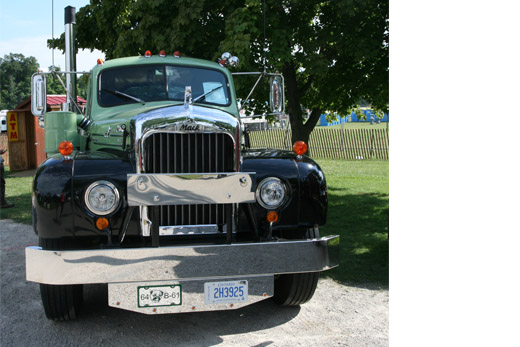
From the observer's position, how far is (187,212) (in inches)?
167

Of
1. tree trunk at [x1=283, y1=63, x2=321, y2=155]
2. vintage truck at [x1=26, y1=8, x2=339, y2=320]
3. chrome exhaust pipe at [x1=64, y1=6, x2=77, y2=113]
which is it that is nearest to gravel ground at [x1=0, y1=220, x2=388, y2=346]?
vintage truck at [x1=26, y1=8, x2=339, y2=320]

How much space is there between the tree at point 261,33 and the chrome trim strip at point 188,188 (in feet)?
15.5

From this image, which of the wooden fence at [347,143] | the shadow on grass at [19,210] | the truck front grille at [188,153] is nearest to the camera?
the truck front grille at [188,153]

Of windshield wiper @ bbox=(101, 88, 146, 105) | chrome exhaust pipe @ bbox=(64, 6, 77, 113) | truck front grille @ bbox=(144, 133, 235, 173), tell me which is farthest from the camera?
chrome exhaust pipe @ bbox=(64, 6, 77, 113)

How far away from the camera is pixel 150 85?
5.61 metres

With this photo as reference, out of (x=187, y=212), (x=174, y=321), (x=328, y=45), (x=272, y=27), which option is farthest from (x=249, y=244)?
(x=328, y=45)

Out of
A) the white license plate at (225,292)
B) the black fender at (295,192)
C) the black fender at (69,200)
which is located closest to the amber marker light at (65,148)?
the black fender at (69,200)

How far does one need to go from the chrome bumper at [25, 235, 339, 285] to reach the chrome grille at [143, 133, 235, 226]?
452 millimetres

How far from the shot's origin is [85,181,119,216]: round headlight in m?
3.88

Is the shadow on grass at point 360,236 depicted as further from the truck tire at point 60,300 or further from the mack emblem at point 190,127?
the truck tire at point 60,300

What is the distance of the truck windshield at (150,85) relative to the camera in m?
5.56

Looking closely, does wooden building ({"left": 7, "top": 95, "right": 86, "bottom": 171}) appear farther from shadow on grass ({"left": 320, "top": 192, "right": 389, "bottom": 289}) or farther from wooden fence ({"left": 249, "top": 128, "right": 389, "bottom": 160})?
shadow on grass ({"left": 320, "top": 192, "right": 389, "bottom": 289})

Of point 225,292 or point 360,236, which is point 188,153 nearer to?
point 225,292

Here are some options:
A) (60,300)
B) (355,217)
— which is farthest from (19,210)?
(60,300)
